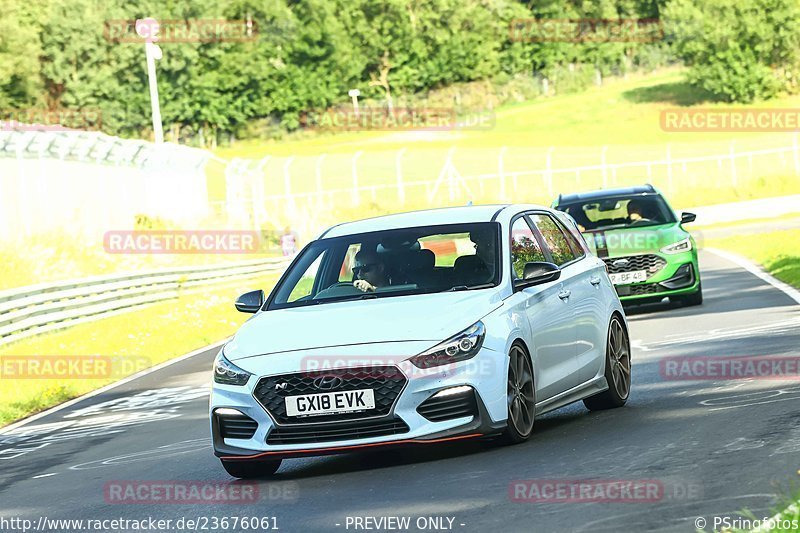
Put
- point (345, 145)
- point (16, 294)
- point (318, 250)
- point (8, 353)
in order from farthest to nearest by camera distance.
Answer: point (345, 145)
point (16, 294)
point (8, 353)
point (318, 250)

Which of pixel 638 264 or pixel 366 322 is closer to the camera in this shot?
pixel 366 322

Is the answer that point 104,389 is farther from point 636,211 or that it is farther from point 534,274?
point 534,274

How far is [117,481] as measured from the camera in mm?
9883

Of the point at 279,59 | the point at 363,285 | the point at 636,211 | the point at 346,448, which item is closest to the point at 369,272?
the point at 363,285

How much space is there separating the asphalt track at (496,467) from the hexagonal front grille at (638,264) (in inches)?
200

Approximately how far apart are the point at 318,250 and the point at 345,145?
89.3 meters

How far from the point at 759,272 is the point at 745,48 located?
8226cm

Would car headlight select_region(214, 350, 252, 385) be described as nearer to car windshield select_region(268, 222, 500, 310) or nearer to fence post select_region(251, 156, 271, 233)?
car windshield select_region(268, 222, 500, 310)

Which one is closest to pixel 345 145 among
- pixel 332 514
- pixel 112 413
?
pixel 112 413

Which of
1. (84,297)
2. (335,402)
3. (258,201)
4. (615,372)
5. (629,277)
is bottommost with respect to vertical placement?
(258,201)

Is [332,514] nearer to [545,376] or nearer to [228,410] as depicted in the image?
[228,410]

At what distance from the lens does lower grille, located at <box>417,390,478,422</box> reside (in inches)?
342

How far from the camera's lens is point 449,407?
8711 mm

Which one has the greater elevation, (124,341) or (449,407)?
(449,407)
